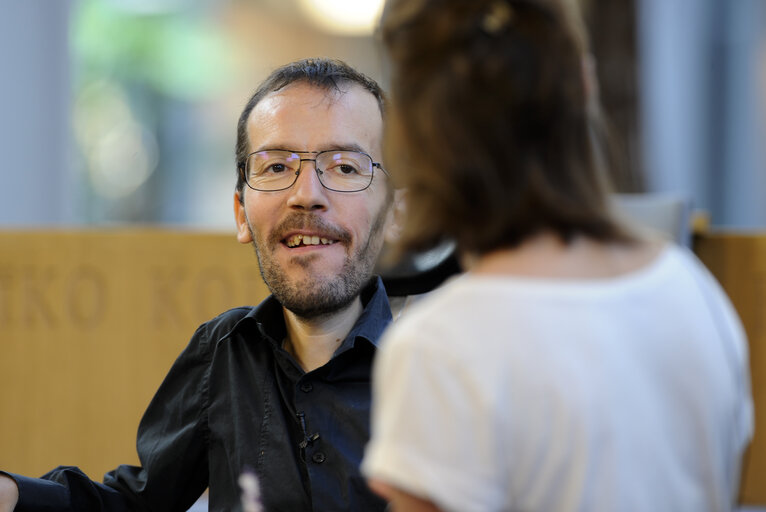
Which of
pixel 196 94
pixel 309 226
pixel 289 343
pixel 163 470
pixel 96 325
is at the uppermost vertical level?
pixel 196 94

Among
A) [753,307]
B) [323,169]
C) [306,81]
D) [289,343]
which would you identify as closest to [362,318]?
[289,343]

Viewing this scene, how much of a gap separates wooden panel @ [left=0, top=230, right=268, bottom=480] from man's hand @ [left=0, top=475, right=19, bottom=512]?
1907mm

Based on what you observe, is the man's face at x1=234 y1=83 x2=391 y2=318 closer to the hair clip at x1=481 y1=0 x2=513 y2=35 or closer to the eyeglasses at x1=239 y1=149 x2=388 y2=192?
the eyeglasses at x1=239 y1=149 x2=388 y2=192

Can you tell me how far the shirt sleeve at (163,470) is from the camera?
157 cm

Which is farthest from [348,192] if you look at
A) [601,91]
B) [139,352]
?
[601,91]

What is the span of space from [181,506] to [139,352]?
1.87 m

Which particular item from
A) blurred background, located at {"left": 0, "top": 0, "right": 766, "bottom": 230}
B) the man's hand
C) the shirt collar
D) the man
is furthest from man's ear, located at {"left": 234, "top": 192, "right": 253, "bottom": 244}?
blurred background, located at {"left": 0, "top": 0, "right": 766, "bottom": 230}

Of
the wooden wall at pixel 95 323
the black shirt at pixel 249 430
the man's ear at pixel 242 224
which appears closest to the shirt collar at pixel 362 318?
the black shirt at pixel 249 430

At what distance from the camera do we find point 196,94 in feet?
23.2

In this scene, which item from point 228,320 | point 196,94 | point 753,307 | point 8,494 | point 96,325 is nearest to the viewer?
point 8,494

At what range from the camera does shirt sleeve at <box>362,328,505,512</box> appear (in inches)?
32.2

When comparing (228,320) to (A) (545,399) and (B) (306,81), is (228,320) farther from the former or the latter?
(A) (545,399)

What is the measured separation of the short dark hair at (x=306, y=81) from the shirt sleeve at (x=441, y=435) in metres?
0.86

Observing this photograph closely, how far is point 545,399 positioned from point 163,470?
942mm
